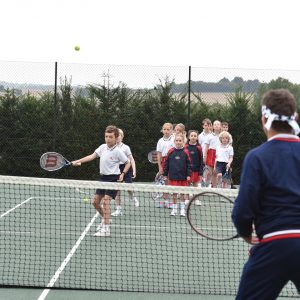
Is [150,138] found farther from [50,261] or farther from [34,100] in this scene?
[50,261]

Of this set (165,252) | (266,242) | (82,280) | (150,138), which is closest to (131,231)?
(165,252)

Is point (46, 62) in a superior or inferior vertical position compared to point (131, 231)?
superior

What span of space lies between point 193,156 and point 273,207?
9.11 meters

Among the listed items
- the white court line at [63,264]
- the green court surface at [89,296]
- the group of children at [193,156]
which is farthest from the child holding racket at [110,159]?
the green court surface at [89,296]

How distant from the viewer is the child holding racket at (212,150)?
1340cm

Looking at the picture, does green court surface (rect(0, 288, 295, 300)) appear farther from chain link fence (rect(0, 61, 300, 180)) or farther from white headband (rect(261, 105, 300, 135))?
chain link fence (rect(0, 61, 300, 180))

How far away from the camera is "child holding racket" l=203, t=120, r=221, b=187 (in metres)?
13.4

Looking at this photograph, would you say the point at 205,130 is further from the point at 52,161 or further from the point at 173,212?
the point at 52,161

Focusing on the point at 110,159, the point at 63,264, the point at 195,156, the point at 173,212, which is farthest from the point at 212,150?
the point at 63,264

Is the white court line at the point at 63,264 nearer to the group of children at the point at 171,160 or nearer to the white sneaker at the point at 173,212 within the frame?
the group of children at the point at 171,160

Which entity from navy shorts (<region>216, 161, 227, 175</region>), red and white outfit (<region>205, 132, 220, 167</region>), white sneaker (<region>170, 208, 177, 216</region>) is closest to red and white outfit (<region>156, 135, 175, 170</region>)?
navy shorts (<region>216, 161, 227, 175</region>)

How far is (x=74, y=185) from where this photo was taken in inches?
222

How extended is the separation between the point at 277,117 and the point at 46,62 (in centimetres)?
1304

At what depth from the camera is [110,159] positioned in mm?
8570
